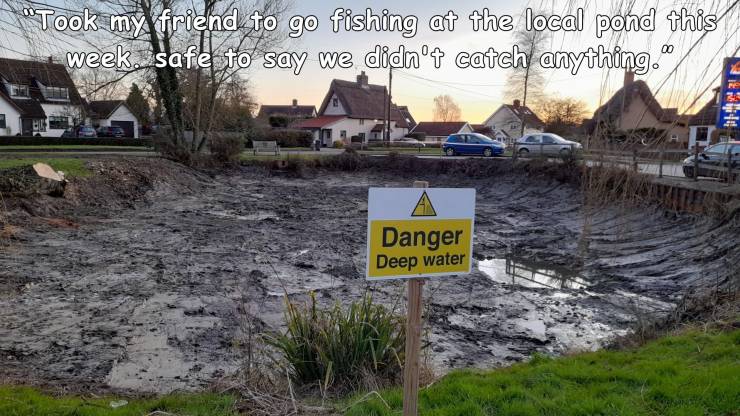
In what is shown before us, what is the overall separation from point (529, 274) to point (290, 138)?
1470 inches

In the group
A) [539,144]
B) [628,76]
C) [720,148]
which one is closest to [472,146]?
[539,144]

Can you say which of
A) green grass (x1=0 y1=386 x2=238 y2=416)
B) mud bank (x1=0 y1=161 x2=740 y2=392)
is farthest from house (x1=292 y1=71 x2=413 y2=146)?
green grass (x1=0 y1=386 x2=238 y2=416)

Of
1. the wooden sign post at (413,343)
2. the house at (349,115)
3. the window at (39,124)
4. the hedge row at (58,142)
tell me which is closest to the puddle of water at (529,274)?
the wooden sign post at (413,343)

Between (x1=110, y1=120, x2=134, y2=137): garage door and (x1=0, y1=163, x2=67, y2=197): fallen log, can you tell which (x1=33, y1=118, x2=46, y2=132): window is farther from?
(x1=0, y1=163, x2=67, y2=197): fallen log

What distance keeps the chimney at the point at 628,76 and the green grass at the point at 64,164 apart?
57.7ft

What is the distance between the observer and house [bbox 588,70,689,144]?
9.59 feet

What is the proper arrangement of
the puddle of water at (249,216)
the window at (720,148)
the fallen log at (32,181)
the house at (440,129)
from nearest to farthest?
the window at (720,148), the fallen log at (32,181), the puddle of water at (249,216), the house at (440,129)

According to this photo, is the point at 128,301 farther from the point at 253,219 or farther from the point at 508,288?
the point at 253,219

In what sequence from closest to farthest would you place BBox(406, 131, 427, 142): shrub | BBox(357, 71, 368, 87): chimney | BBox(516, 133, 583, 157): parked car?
BBox(516, 133, 583, 157): parked car < BBox(357, 71, 368, 87): chimney < BBox(406, 131, 427, 142): shrub

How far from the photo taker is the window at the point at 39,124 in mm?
52009

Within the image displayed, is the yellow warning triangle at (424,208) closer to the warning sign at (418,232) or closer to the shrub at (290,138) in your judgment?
the warning sign at (418,232)

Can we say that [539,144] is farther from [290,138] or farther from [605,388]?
[605,388]

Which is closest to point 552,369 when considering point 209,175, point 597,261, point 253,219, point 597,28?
point 597,28

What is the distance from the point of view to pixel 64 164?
17922 millimetres
